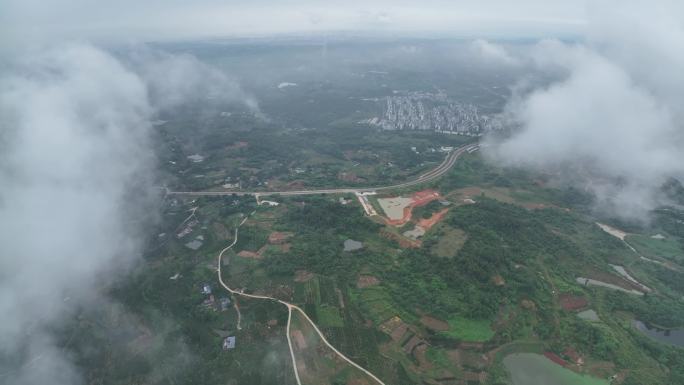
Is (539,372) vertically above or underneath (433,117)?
underneath

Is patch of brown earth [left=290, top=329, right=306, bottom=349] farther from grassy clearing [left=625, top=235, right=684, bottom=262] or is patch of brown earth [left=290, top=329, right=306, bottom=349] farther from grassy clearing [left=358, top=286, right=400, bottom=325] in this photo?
grassy clearing [left=625, top=235, right=684, bottom=262]

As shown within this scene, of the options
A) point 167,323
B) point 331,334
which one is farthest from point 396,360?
point 167,323

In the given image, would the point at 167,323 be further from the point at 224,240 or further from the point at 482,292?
the point at 482,292

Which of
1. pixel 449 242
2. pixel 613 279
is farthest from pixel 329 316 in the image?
pixel 613 279

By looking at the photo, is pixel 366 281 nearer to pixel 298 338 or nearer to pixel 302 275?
pixel 302 275

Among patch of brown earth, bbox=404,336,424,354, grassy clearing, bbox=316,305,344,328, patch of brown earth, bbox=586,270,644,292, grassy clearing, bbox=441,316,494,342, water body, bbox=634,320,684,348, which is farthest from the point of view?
patch of brown earth, bbox=586,270,644,292

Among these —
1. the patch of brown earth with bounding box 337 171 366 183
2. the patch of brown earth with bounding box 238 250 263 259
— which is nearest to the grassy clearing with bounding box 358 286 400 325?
the patch of brown earth with bounding box 238 250 263 259
